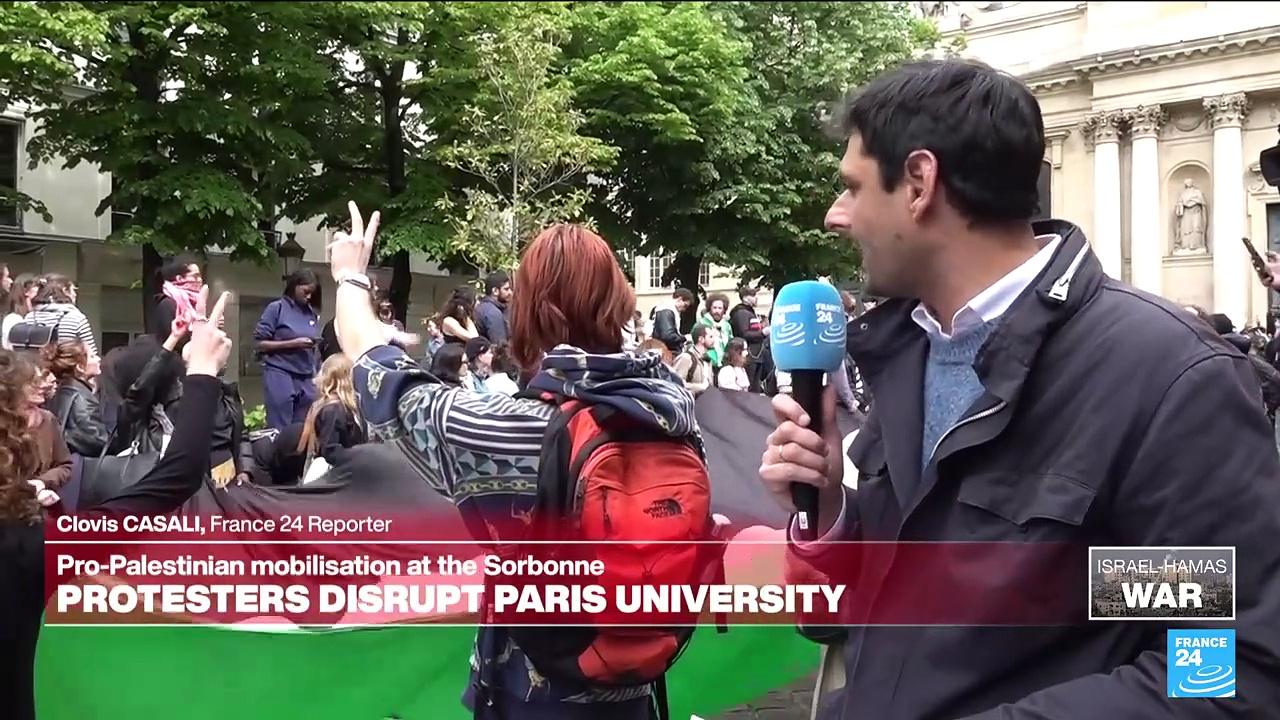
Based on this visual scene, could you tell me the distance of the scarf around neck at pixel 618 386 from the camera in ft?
7.09

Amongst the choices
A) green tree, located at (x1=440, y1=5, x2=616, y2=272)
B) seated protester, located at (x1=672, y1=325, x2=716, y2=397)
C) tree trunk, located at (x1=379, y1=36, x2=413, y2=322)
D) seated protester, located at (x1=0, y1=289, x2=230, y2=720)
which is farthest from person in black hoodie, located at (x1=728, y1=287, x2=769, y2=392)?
seated protester, located at (x1=0, y1=289, x2=230, y2=720)

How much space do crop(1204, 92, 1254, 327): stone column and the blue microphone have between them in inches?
1355

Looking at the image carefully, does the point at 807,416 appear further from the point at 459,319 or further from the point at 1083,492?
the point at 459,319

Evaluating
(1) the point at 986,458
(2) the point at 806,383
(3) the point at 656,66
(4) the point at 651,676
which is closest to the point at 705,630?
(4) the point at 651,676

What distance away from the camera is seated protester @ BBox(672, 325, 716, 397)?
9898 mm

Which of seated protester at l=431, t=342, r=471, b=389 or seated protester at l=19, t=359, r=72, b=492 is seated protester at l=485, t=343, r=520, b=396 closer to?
seated protester at l=431, t=342, r=471, b=389

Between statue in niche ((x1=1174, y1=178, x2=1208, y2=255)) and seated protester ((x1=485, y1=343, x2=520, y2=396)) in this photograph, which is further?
statue in niche ((x1=1174, y1=178, x2=1208, y2=255))

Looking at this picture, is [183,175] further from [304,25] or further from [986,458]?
[986,458]

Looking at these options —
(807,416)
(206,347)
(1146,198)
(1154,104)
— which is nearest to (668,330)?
(206,347)

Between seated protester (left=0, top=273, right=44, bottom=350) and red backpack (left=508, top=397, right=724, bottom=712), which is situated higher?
seated protester (left=0, top=273, right=44, bottom=350)

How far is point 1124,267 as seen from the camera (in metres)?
33.6

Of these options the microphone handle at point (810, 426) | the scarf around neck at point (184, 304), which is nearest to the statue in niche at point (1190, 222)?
the scarf around neck at point (184, 304)

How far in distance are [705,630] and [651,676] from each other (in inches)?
25.7

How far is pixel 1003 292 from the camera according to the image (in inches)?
54.9
